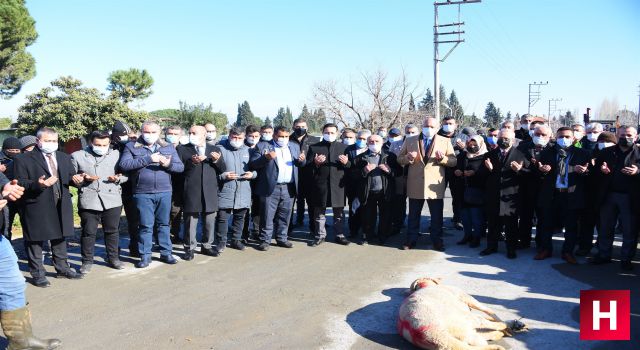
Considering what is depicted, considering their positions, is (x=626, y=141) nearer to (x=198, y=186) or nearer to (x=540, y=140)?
(x=540, y=140)

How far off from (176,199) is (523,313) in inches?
211

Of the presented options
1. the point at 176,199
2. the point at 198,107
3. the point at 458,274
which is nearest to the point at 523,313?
the point at 458,274

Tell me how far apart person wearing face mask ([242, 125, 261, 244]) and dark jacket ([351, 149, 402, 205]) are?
5.55 ft

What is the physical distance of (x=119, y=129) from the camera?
733cm

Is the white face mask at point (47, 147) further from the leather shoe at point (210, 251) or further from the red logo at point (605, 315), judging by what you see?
the red logo at point (605, 315)

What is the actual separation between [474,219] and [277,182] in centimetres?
315

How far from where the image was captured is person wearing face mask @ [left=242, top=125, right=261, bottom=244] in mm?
7875

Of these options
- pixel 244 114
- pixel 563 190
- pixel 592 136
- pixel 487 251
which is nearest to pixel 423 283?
pixel 487 251

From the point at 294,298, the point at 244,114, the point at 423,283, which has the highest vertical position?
the point at 244,114

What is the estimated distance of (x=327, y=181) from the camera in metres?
7.56

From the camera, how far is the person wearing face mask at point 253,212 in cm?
788

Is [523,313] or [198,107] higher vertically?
[198,107]

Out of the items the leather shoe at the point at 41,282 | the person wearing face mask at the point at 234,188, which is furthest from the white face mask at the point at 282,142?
the leather shoe at the point at 41,282

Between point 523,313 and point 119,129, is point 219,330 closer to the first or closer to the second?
point 523,313
